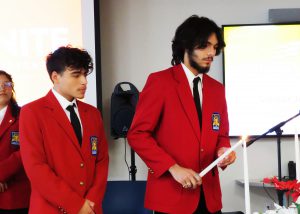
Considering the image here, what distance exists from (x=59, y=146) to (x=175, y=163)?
518mm

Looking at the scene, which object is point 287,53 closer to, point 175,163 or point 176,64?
point 176,64

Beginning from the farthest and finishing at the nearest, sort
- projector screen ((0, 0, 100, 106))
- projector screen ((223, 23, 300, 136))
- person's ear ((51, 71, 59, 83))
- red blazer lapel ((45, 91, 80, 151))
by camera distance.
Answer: projector screen ((223, 23, 300, 136))
projector screen ((0, 0, 100, 106))
person's ear ((51, 71, 59, 83))
red blazer lapel ((45, 91, 80, 151))

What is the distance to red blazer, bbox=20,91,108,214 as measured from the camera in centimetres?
178

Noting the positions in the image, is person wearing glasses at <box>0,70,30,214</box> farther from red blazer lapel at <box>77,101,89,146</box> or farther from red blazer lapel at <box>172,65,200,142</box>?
red blazer lapel at <box>172,65,200,142</box>

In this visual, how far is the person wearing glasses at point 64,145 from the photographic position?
179 cm

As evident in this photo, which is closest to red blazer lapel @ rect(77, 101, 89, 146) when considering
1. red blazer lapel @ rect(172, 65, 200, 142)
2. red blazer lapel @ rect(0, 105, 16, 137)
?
red blazer lapel @ rect(172, 65, 200, 142)

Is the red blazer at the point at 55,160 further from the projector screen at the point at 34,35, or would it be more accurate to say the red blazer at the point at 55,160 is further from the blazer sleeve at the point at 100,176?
the projector screen at the point at 34,35

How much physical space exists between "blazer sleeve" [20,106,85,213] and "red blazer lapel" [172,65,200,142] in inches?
23.7

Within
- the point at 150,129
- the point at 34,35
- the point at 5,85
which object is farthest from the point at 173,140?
the point at 34,35

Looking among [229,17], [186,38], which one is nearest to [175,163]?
[186,38]

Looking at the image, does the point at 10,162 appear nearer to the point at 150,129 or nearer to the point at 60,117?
the point at 60,117

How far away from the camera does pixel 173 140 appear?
194 centimetres

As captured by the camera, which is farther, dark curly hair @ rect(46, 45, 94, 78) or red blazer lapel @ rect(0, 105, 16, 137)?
red blazer lapel @ rect(0, 105, 16, 137)

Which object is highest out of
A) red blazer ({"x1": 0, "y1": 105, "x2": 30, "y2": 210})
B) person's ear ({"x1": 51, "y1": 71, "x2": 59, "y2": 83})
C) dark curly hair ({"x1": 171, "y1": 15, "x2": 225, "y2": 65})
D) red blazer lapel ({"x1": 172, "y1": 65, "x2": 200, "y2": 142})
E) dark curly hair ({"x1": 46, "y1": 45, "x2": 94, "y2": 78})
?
dark curly hair ({"x1": 171, "y1": 15, "x2": 225, "y2": 65})
